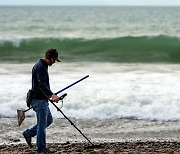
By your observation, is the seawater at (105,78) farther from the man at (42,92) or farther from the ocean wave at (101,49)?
the man at (42,92)

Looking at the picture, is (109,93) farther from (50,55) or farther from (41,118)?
(50,55)

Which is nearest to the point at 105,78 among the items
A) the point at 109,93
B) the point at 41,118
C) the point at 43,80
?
the point at 109,93

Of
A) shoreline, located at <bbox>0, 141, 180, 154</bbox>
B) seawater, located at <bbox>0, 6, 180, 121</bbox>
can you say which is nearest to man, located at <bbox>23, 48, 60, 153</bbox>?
shoreline, located at <bbox>0, 141, 180, 154</bbox>

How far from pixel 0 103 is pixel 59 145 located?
361cm

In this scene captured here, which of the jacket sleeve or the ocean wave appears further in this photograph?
the ocean wave

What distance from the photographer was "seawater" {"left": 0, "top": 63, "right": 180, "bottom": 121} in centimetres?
1031

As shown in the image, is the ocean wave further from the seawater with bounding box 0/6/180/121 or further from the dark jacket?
the dark jacket

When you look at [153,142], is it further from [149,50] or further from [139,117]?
[149,50]

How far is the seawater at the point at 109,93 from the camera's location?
1031 centimetres

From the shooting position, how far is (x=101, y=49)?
24797 mm

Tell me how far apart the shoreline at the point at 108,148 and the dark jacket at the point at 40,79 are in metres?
0.97

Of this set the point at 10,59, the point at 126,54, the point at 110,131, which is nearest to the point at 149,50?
the point at 126,54

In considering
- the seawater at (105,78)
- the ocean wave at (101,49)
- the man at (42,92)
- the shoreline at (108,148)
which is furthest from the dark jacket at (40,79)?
the ocean wave at (101,49)

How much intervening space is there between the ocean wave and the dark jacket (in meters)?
14.1
